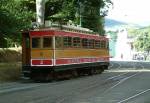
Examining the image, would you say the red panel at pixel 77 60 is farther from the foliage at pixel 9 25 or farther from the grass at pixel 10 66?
the foliage at pixel 9 25

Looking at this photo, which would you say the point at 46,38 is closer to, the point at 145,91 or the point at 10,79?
the point at 10,79

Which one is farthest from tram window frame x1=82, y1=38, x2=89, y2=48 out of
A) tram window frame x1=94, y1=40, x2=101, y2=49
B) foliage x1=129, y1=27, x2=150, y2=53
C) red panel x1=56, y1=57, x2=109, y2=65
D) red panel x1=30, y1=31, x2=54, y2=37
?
foliage x1=129, y1=27, x2=150, y2=53

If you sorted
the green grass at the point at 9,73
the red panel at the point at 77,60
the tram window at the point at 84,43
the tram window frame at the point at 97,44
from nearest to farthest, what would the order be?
the green grass at the point at 9,73
the red panel at the point at 77,60
the tram window at the point at 84,43
the tram window frame at the point at 97,44

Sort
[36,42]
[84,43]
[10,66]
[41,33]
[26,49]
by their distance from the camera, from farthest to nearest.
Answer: [84,43]
[10,66]
[26,49]
[36,42]
[41,33]

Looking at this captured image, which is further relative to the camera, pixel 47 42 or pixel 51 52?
pixel 47 42

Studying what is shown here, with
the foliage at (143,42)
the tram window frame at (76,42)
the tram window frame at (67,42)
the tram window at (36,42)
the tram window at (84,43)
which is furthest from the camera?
the foliage at (143,42)

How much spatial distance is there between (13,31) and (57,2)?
18.1 metres

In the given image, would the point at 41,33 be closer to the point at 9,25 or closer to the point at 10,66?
the point at 9,25

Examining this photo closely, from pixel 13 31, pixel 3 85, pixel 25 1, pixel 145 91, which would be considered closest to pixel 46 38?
pixel 13 31

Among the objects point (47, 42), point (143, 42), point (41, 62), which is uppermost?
point (143, 42)

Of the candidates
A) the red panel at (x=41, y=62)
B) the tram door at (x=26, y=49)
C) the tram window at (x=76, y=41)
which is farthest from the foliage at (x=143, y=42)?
the red panel at (x=41, y=62)

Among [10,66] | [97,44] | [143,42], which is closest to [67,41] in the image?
[10,66]

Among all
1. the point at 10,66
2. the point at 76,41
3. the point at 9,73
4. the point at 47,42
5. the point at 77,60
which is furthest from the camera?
the point at 10,66

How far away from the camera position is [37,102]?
18.2m
